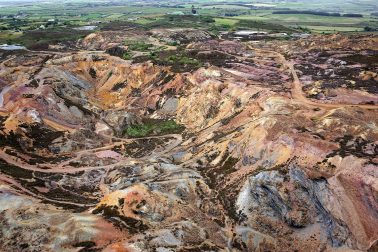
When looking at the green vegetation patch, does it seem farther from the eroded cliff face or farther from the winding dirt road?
the winding dirt road

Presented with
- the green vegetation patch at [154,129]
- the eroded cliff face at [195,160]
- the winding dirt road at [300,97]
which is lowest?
the green vegetation patch at [154,129]

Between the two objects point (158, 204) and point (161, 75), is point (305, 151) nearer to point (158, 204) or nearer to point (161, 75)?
point (158, 204)

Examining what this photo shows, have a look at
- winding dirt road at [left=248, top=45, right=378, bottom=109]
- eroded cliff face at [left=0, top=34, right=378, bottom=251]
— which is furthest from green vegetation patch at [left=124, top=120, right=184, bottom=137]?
winding dirt road at [left=248, top=45, right=378, bottom=109]

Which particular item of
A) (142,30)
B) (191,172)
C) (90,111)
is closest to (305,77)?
(191,172)

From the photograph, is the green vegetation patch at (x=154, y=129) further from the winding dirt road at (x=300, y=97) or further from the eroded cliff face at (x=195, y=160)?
the winding dirt road at (x=300, y=97)

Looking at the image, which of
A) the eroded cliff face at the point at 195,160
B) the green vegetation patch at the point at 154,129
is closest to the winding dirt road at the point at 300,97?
the eroded cliff face at the point at 195,160
